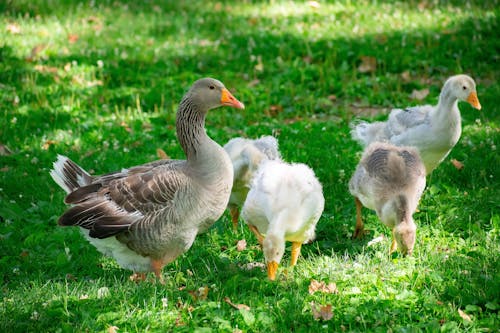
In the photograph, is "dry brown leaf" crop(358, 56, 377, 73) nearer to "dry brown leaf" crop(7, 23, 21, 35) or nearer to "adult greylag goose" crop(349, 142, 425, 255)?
"adult greylag goose" crop(349, 142, 425, 255)

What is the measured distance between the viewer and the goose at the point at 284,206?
6.08m

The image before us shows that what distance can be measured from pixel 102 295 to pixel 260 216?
1.80m

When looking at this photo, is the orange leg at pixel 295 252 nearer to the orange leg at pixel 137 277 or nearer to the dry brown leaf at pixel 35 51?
the orange leg at pixel 137 277

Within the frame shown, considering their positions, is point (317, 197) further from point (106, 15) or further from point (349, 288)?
point (106, 15)

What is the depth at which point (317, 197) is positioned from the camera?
21.1ft

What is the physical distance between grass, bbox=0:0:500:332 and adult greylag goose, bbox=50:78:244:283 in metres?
0.36

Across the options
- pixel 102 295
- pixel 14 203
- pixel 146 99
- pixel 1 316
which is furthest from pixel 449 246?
pixel 146 99

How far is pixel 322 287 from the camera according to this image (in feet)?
18.0

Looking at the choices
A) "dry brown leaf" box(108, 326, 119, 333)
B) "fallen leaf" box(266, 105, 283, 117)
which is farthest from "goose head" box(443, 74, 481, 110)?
"dry brown leaf" box(108, 326, 119, 333)

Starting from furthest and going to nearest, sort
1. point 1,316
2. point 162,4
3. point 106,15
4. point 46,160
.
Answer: point 162,4
point 106,15
point 46,160
point 1,316

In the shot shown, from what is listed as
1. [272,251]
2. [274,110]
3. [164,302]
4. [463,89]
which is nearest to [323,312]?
[272,251]

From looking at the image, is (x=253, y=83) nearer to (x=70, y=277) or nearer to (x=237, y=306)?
(x=70, y=277)

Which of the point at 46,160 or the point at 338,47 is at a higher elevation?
the point at 338,47

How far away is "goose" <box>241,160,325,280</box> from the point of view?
6078mm
